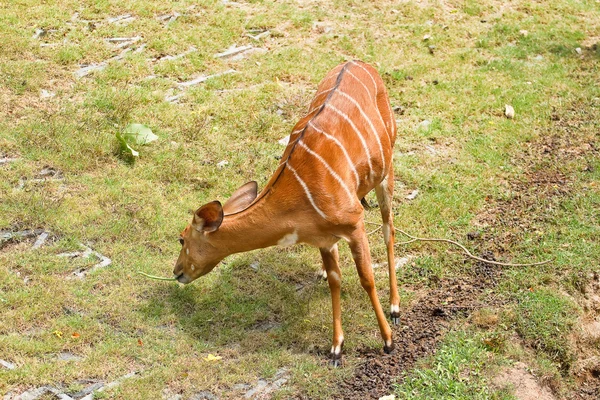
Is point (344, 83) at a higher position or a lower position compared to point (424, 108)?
higher

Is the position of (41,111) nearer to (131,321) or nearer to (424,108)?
(131,321)

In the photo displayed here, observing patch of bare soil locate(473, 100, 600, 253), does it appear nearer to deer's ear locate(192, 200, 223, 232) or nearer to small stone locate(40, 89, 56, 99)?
deer's ear locate(192, 200, 223, 232)

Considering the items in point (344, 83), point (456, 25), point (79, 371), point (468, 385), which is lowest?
point (456, 25)

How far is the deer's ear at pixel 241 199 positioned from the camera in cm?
619

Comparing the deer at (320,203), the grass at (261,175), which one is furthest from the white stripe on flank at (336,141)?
the grass at (261,175)

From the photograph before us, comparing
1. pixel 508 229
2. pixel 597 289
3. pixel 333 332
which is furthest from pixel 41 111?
pixel 597 289

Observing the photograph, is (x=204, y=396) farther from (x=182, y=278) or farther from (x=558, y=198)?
(x=558, y=198)

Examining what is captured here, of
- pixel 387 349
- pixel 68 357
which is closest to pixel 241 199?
pixel 387 349

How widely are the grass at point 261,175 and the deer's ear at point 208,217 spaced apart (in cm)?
93

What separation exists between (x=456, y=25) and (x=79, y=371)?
8380 millimetres

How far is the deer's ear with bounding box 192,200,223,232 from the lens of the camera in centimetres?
584

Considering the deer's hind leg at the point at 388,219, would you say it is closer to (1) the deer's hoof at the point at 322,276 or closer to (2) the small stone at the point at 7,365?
(1) the deer's hoof at the point at 322,276

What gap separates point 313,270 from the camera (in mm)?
7297

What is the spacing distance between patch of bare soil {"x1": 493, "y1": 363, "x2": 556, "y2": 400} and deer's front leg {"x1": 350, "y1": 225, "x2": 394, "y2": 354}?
2.89ft
